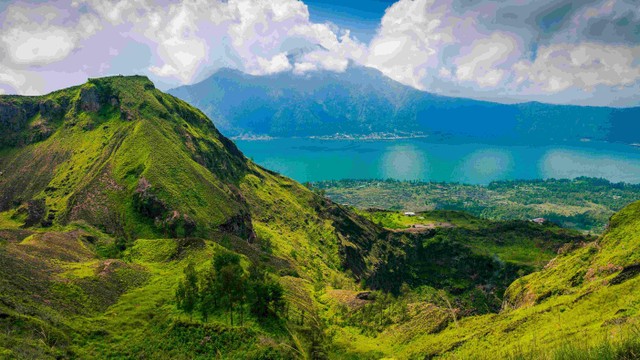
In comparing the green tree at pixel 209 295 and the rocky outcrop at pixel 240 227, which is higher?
the rocky outcrop at pixel 240 227

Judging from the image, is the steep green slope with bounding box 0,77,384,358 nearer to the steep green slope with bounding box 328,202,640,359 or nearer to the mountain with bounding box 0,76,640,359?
the mountain with bounding box 0,76,640,359

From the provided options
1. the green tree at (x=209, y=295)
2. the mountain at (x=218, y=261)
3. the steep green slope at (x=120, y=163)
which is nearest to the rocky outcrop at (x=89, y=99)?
the steep green slope at (x=120, y=163)

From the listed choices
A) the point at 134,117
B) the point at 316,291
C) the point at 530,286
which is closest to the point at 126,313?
the point at 316,291

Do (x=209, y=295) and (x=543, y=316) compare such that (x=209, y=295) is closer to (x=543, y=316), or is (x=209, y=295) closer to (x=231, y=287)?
(x=231, y=287)

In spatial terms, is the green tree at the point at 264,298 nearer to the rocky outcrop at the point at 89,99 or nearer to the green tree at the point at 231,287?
the green tree at the point at 231,287

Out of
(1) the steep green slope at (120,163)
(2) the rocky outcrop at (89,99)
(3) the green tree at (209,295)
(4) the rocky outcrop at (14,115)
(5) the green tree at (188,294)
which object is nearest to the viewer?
(5) the green tree at (188,294)

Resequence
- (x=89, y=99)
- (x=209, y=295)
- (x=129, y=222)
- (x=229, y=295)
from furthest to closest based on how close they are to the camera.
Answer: (x=89, y=99) → (x=129, y=222) → (x=209, y=295) → (x=229, y=295)

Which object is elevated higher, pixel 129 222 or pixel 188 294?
pixel 129 222

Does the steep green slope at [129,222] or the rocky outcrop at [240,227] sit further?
the rocky outcrop at [240,227]

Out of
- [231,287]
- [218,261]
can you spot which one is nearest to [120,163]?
[218,261]
